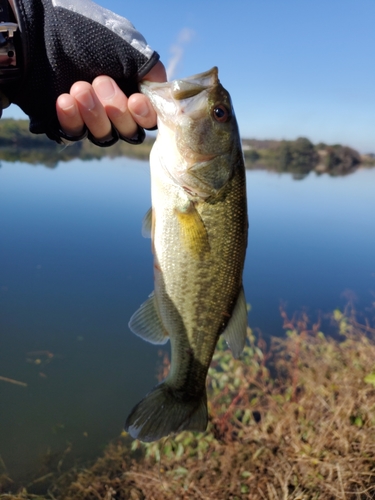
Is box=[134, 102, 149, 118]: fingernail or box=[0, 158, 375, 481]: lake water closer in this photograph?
box=[134, 102, 149, 118]: fingernail

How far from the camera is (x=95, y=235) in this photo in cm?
1427

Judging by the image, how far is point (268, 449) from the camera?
4156mm

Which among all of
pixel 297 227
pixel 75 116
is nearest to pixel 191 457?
pixel 75 116

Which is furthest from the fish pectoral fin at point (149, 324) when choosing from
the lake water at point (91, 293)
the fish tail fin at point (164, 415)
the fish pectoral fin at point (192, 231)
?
the lake water at point (91, 293)

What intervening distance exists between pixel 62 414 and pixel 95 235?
8293mm

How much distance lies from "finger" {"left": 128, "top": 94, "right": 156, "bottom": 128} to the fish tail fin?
140cm

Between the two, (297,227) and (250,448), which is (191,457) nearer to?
(250,448)

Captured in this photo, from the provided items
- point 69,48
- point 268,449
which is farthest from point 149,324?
point 268,449

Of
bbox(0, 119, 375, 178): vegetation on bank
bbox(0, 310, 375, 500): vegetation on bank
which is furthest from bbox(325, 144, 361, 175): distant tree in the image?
bbox(0, 310, 375, 500): vegetation on bank

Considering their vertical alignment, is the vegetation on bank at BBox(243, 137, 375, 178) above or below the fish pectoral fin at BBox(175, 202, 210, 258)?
above

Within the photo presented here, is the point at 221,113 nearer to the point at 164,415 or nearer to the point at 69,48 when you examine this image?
the point at 69,48

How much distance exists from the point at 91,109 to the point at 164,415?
5.15 feet

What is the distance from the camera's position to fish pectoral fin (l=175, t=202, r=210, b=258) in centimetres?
202

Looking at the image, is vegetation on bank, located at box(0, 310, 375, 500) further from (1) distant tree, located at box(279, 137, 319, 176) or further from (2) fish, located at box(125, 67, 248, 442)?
(1) distant tree, located at box(279, 137, 319, 176)
